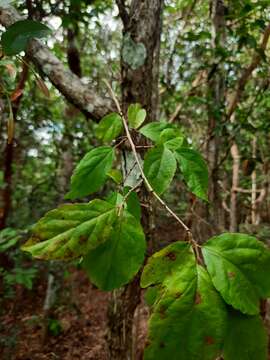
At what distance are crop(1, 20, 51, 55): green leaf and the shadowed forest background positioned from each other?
0.24ft

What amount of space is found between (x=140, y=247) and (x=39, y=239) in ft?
0.39

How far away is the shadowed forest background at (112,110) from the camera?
1567 mm

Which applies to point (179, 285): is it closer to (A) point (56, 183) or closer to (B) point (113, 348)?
(B) point (113, 348)

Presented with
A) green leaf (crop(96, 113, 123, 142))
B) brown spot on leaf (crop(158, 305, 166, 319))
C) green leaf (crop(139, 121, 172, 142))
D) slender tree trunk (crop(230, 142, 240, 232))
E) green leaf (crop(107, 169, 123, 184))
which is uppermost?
slender tree trunk (crop(230, 142, 240, 232))

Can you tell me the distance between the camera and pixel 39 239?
43 cm

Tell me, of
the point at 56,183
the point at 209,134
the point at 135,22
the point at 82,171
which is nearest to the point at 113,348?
the point at 82,171

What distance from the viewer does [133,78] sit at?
1562mm

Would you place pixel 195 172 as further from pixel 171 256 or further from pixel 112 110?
pixel 112 110

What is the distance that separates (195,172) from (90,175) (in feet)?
0.55

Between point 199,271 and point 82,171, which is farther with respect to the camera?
point 82,171

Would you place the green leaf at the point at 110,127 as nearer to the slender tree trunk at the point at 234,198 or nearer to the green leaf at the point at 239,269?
the green leaf at the point at 239,269

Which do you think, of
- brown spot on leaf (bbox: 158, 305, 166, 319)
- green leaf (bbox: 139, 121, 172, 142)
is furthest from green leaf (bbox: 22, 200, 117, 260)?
green leaf (bbox: 139, 121, 172, 142)

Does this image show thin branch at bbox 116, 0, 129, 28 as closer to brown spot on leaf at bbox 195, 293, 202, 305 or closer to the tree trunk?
the tree trunk

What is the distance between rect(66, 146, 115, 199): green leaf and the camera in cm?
56
